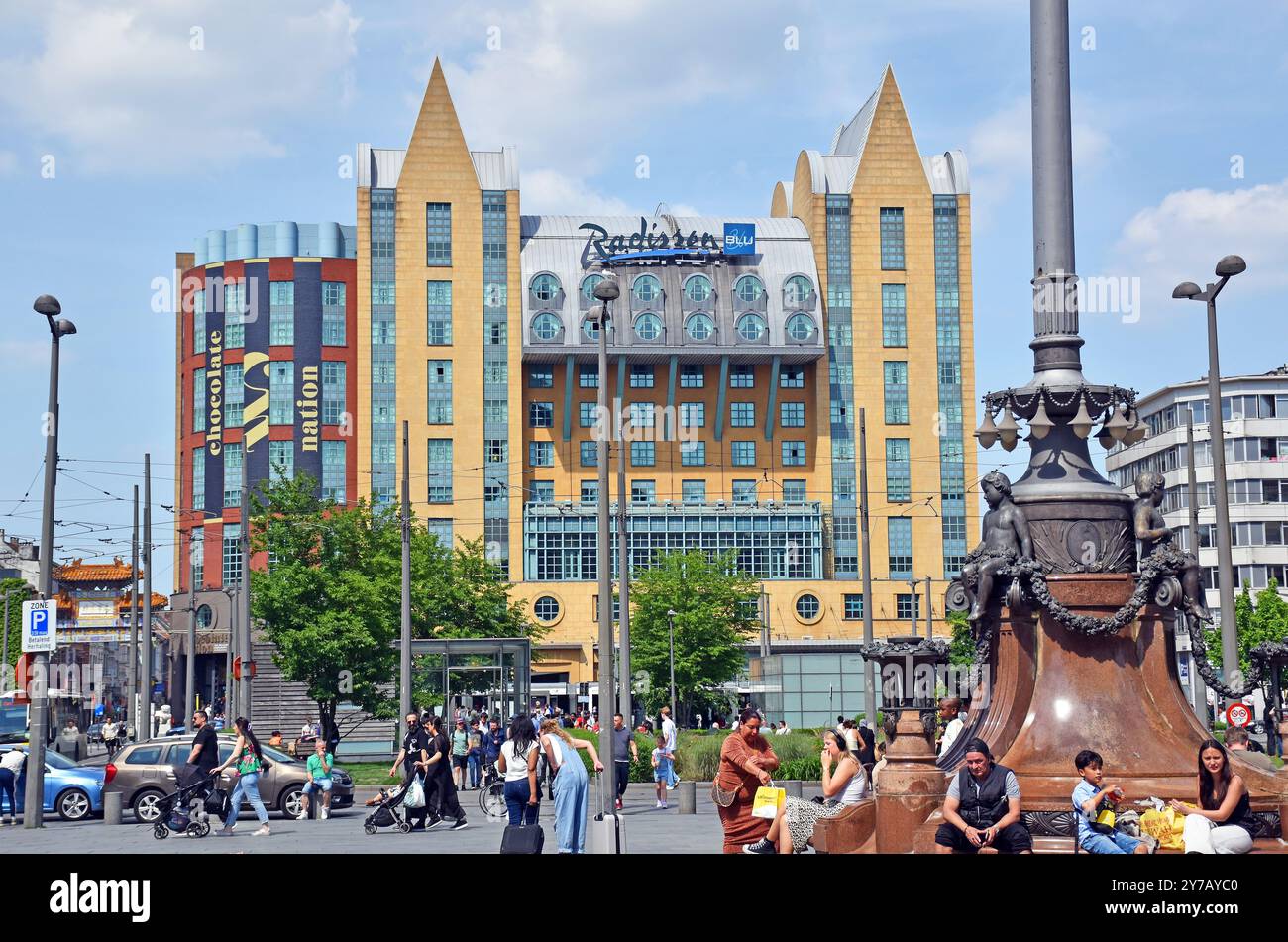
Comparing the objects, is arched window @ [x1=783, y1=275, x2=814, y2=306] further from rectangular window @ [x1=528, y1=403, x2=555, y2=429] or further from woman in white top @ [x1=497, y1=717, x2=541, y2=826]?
woman in white top @ [x1=497, y1=717, x2=541, y2=826]

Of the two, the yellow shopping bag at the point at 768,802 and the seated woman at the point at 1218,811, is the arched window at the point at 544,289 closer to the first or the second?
the yellow shopping bag at the point at 768,802

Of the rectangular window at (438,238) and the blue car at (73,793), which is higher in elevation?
the rectangular window at (438,238)

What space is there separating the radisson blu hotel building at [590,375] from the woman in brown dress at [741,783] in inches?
3166

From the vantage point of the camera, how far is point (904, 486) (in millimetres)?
98688

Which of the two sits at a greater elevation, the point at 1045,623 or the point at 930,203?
the point at 930,203

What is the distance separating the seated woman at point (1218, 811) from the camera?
1261cm

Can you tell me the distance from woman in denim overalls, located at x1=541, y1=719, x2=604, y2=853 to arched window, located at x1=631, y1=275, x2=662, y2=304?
273 feet

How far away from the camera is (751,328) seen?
324 ft

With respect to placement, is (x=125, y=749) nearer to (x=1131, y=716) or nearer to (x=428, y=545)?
(x=1131, y=716)

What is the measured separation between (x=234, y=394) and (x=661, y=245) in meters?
26.6

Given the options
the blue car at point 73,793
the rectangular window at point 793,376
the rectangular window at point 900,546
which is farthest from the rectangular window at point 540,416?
the blue car at point 73,793

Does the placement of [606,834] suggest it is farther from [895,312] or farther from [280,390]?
[895,312]
